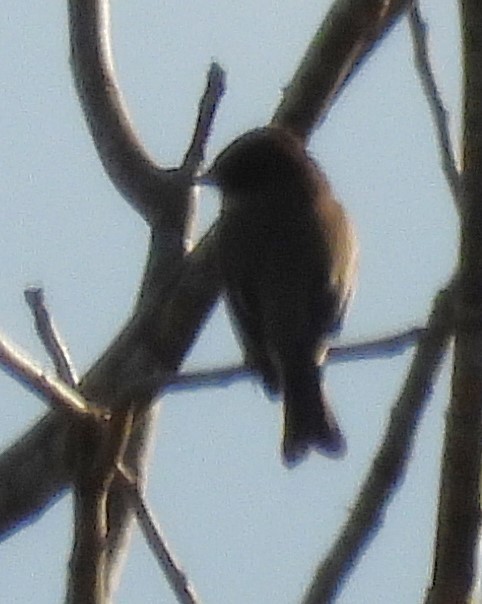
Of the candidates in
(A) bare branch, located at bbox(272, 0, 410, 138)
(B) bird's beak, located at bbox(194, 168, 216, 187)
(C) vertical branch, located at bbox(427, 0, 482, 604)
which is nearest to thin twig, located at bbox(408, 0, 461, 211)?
(C) vertical branch, located at bbox(427, 0, 482, 604)

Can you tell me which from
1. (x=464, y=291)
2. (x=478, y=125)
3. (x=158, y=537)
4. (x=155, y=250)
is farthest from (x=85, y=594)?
(x=155, y=250)

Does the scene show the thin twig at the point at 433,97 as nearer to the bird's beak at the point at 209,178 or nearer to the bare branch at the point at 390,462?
the bare branch at the point at 390,462

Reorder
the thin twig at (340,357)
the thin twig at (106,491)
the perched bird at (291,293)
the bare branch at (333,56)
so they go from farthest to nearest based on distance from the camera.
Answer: the perched bird at (291,293)
the bare branch at (333,56)
the thin twig at (340,357)
the thin twig at (106,491)

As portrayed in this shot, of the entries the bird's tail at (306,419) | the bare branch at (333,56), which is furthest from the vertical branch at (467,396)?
the bird's tail at (306,419)

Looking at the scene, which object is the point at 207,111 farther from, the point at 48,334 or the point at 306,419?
the point at 306,419

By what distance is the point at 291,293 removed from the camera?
500 cm

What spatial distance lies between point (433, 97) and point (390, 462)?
0.58 meters

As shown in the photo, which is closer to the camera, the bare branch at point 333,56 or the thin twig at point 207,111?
the thin twig at point 207,111

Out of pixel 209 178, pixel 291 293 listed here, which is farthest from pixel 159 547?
pixel 209 178

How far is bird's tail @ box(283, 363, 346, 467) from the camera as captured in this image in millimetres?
4633

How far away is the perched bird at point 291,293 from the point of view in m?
4.80

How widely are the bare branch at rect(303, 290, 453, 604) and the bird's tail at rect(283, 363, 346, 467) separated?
84.1 inches

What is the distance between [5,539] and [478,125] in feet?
5.17

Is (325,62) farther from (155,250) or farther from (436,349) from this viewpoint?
(436,349)
